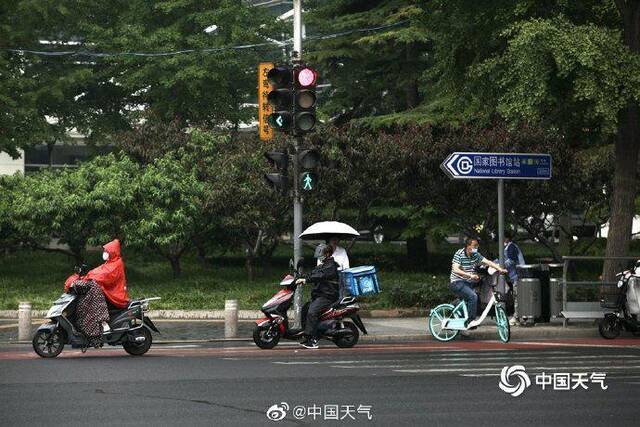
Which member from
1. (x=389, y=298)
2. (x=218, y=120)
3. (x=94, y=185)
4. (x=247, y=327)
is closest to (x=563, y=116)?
(x=389, y=298)

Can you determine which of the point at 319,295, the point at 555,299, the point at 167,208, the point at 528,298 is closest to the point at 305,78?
the point at 319,295

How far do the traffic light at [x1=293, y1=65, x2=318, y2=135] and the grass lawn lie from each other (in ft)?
24.1

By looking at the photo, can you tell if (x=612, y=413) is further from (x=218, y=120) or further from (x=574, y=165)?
(x=218, y=120)

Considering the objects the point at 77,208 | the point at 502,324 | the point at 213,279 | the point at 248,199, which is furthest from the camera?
the point at 213,279

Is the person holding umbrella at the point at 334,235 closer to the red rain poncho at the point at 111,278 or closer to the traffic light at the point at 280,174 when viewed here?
the traffic light at the point at 280,174

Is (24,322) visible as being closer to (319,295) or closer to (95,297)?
(95,297)

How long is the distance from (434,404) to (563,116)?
49.4 feet

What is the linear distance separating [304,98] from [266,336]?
4.27m

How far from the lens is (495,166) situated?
2539 cm

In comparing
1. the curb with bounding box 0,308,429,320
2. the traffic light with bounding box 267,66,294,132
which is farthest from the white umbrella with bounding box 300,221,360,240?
the curb with bounding box 0,308,429,320

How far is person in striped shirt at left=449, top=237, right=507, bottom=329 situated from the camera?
22.7m

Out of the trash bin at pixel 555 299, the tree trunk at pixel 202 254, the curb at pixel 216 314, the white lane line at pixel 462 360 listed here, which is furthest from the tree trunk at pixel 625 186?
the tree trunk at pixel 202 254

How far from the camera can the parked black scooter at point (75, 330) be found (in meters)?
19.8

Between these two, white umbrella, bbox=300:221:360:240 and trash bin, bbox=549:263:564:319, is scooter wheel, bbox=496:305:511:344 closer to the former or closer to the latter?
trash bin, bbox=549:263:564:319
